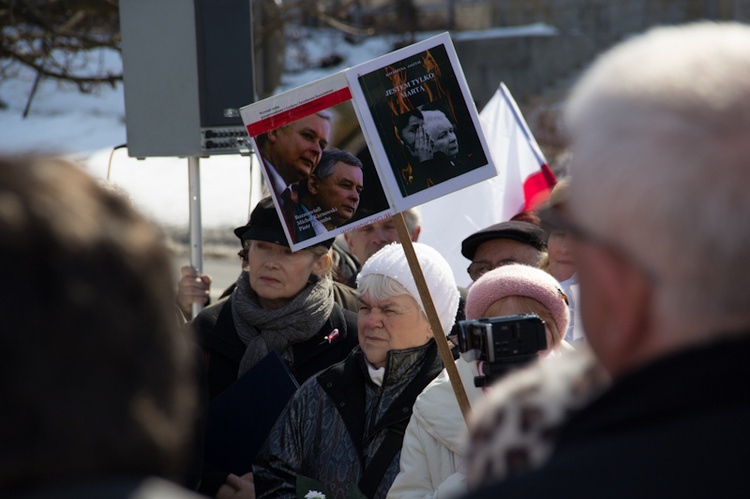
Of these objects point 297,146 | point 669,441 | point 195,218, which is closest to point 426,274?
point 297,146

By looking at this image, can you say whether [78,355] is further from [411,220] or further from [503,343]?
[411,220]

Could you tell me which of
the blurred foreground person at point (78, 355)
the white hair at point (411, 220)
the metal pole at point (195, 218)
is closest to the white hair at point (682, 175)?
the blurred foreground person at point (78, 355)

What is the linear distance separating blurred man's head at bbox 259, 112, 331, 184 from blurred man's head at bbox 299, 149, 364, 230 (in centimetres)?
4

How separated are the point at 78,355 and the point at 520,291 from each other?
231cm

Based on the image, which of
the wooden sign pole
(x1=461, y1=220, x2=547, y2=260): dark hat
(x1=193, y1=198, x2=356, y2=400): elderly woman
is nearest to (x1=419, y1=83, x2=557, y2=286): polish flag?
(x1=461, y1=220, x2=547, y2=260): dark hat

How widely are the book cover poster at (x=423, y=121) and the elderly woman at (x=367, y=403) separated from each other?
469 millimetres

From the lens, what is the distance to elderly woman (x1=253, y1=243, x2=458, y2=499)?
330 centimetres

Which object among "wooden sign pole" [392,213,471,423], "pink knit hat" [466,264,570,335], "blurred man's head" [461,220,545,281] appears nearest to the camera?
"wooden sign pole" [392,213,471,423]

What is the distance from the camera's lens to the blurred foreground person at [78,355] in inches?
39.8

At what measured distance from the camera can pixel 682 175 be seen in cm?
113

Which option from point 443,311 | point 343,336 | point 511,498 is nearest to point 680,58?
point 511,498

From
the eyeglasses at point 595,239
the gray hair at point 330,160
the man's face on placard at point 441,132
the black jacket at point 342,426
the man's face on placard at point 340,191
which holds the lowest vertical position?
the black jacket at point 342,426

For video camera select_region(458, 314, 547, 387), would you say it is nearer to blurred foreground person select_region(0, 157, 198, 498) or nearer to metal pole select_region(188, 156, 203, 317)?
blurred foreground person select_region(0, 157, 198, 498)

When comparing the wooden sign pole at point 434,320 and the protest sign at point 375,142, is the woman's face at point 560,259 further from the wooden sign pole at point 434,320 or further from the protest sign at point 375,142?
the wooden sign pole at point 434,320
